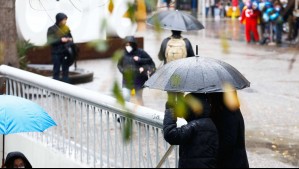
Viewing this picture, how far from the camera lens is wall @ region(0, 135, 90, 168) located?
8.49 meters

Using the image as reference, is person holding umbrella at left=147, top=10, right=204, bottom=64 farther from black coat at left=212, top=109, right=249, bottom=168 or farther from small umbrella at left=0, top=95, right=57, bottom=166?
black coat at left=212, top=109, right=249, bottom=168

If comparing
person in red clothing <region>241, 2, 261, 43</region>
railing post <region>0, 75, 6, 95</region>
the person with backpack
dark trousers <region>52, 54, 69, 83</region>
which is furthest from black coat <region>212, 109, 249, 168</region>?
person in red clothing <region>241, 2, 261, 43</region>

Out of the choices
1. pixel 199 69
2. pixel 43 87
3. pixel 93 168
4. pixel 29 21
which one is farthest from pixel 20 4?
pixel 199 69

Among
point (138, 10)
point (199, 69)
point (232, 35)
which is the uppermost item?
point (138, 10)

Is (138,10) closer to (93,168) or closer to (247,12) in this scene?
(93,168)

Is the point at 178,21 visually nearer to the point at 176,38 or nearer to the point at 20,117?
the point at 176,38

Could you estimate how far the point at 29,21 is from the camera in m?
20.1

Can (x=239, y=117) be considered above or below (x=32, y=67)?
above

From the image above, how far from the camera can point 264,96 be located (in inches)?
595

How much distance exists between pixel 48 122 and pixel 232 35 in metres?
23.8

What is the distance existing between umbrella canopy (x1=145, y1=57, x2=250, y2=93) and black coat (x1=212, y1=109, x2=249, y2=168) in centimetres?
19

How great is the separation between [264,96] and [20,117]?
8.48 meters

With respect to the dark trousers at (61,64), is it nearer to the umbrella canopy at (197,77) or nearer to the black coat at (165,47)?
the black coat at (165,47)

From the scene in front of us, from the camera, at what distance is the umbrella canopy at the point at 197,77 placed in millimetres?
5656
